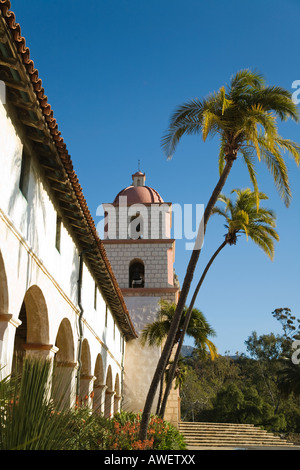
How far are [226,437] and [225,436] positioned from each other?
6.3 inches

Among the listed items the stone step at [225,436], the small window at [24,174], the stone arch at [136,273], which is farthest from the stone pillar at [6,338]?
the stone arch at [136,273]

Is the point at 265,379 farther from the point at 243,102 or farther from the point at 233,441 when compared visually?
the point at 243,102

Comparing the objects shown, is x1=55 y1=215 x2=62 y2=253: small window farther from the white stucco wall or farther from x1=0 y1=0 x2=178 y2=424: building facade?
the white stucco wall

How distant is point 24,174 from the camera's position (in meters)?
9.27

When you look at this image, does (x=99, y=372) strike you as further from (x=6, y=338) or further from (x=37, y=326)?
(x=6, y=338)

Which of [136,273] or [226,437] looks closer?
[226,437]

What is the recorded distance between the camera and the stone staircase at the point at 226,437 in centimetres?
2866

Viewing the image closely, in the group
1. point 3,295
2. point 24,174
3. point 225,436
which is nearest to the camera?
point 3,295

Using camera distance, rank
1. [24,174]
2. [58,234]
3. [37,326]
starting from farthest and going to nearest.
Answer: [58,234] → [37,326] → [24,174]

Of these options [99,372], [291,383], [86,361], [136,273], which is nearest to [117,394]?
[99,372]

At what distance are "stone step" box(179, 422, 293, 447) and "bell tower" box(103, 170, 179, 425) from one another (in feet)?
6.87

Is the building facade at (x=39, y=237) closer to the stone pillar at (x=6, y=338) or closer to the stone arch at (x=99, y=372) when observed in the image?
the stone pillar at (x=6, y=338)

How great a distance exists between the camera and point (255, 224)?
19516 mm

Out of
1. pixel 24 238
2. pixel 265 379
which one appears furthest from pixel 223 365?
pixel 24 238
